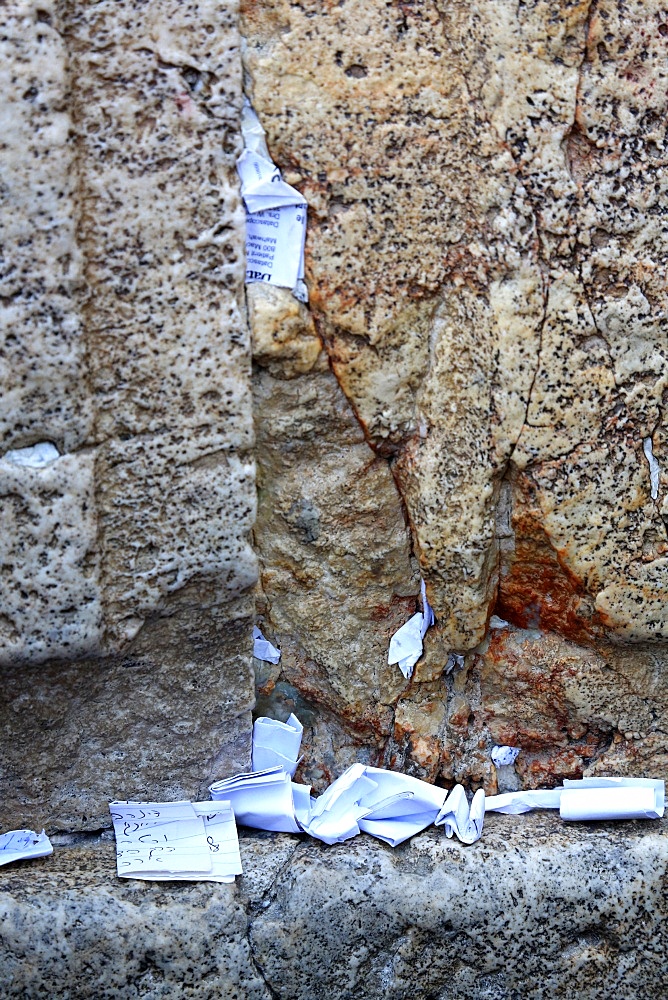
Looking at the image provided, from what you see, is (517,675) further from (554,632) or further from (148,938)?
(148,938)

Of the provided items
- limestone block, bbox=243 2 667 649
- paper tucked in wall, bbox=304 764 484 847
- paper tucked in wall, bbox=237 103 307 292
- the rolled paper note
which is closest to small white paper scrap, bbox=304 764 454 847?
paper tucked in wall, bbox=304 764 484 847

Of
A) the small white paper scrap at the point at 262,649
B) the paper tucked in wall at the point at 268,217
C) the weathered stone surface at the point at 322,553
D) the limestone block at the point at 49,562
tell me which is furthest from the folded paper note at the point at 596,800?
the paper tucked in wall at the point at 268,217

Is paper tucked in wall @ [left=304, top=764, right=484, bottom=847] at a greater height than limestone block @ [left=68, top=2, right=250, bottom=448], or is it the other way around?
limestone block @ [left=68, top=2, right=250, bottom=448]

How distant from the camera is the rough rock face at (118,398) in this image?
1257 millimetres

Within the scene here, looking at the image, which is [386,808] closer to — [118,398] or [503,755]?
[503,755]

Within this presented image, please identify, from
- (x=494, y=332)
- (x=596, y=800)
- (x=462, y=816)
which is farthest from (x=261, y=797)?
(x=494, y=332)

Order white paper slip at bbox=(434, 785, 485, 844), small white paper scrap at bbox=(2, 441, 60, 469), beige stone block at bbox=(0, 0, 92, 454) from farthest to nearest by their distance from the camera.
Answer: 1. white paper slip at bbox=(434, 785, 485, 844)
2. small white paper scrap at bbox=(2, 441, 60, 469)
3. beige stone block at bbox=(0, 0, 92, 454)

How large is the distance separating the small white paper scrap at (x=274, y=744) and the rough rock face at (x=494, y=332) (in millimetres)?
75

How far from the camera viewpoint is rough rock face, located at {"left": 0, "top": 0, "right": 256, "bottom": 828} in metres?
1.26

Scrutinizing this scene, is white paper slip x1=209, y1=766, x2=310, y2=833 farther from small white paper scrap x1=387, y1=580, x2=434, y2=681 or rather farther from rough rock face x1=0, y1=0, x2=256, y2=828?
small white paper scrap x1=387, y1=580, x2=434, y2=681

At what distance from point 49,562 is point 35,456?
15cm

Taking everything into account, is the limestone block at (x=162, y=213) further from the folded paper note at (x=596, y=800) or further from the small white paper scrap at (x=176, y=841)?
the folded paper note at (x=596, y=800)

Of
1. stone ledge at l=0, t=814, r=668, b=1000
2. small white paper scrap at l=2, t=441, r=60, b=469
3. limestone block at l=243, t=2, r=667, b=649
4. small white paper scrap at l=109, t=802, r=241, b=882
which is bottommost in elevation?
stone ledge at l=0, t=814, r=668, b=1000

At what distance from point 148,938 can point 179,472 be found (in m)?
0.68
